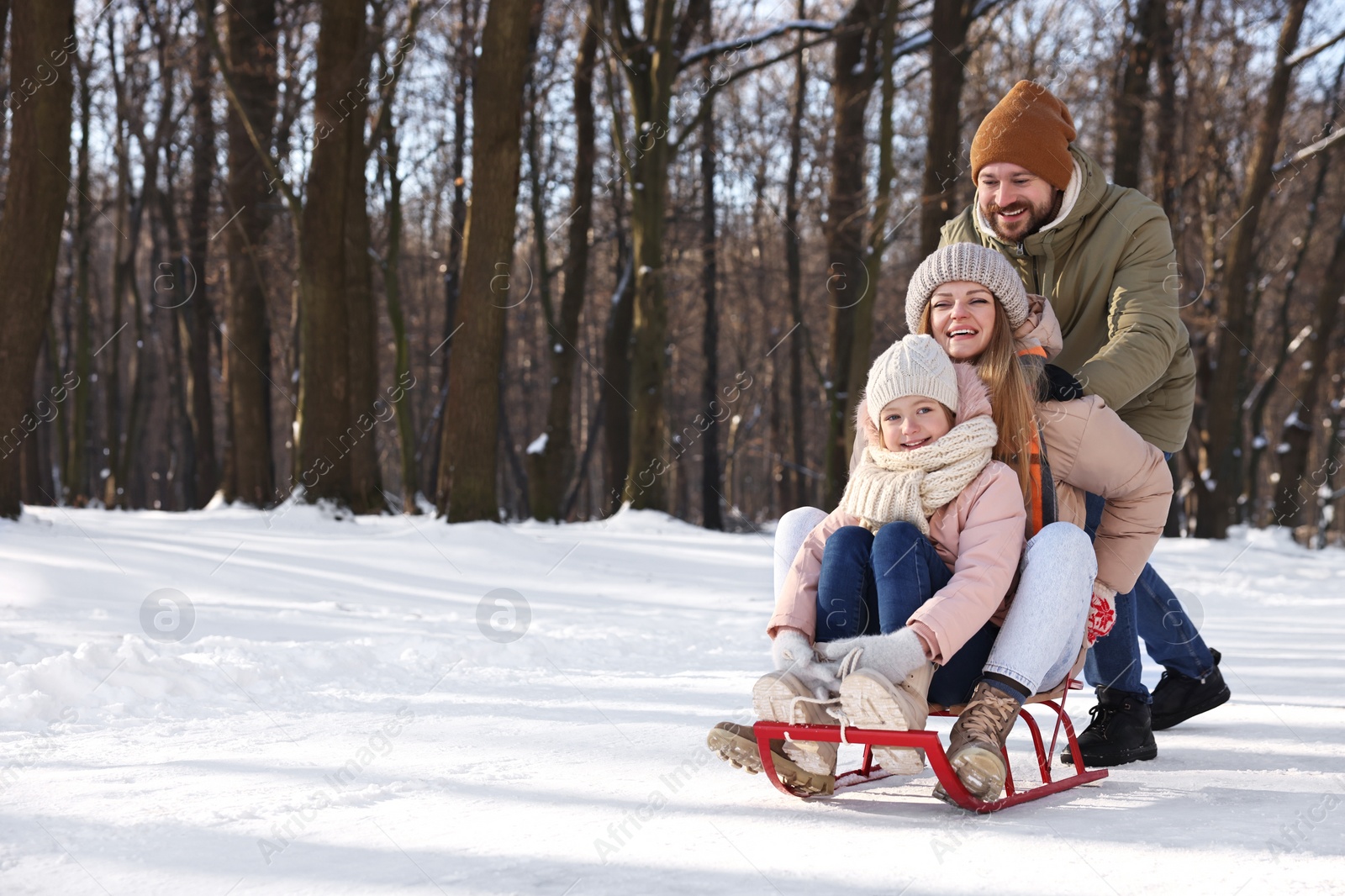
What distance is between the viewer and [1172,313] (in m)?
3.86

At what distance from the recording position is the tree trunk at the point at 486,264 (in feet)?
37.0

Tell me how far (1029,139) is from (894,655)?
1.80 metres

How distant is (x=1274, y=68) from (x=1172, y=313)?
596 inches

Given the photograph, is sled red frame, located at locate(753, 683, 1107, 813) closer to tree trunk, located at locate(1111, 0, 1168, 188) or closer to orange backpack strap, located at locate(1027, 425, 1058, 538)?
orange backpack strap, located at locate(1027, 425, 1058, 538)

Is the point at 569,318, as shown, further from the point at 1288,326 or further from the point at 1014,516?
the point at 1014,516

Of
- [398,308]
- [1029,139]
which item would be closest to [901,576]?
[1029,139]

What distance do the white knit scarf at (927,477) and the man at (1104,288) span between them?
1.92 feet

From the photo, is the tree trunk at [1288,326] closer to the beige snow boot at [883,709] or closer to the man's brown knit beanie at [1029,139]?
the man's brown knit beanie at [1029,139]

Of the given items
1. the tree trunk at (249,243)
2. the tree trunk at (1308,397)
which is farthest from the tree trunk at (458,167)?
the tree trunk at (1308,397)

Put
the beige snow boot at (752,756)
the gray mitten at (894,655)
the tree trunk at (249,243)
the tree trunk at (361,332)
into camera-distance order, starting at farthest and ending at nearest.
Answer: the tree trunk at (249,243) → the tree trunk at (361,332) → the beige snow boot at (752,756) → the gray mitten at (894,655)

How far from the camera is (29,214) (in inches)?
383

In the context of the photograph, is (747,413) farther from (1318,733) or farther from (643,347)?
(1318,733)

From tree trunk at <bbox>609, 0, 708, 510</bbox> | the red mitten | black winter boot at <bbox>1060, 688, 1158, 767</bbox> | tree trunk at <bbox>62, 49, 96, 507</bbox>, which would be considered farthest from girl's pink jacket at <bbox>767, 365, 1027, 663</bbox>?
tree trunk at <bbox>62, 49, 96, 507</bbox>

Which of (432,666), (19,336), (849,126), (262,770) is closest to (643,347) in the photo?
(849,126)
